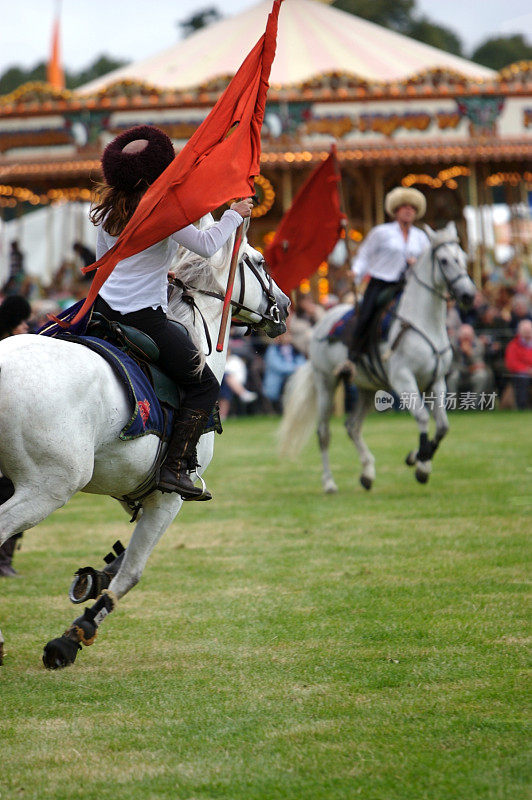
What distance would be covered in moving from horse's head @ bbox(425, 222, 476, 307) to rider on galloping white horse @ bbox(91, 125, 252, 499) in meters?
5.96

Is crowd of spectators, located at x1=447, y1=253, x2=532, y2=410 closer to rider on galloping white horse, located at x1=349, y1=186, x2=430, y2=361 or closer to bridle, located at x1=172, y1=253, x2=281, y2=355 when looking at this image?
rider on galloping white horse, located at x1=349, y1=186, x2=430, y2=361

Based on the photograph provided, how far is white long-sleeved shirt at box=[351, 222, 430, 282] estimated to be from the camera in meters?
11.3

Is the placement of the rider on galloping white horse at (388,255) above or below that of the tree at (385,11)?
below

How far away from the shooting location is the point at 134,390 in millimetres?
4680

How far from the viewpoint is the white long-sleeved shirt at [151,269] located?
4.91m

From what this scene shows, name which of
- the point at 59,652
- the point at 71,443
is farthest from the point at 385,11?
the point at 71,443

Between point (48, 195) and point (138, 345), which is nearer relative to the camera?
point (138, 345)

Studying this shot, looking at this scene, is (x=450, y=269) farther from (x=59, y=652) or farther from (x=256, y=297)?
(x=59, y=652)

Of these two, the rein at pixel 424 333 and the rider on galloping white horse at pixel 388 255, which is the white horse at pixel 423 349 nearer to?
the rein at pixel 424 333

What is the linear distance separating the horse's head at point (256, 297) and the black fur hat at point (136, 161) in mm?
710

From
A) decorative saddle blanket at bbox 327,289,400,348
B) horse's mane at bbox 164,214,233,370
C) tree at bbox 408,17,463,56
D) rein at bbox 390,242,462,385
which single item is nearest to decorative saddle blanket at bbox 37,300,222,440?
horse's mane at bbox 164,214,233,370

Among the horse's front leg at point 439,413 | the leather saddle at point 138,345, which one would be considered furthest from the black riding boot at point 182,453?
the horse's front leg at point 439,413

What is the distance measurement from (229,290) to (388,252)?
20.6 feet

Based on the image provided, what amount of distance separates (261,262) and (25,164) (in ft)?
73.2
